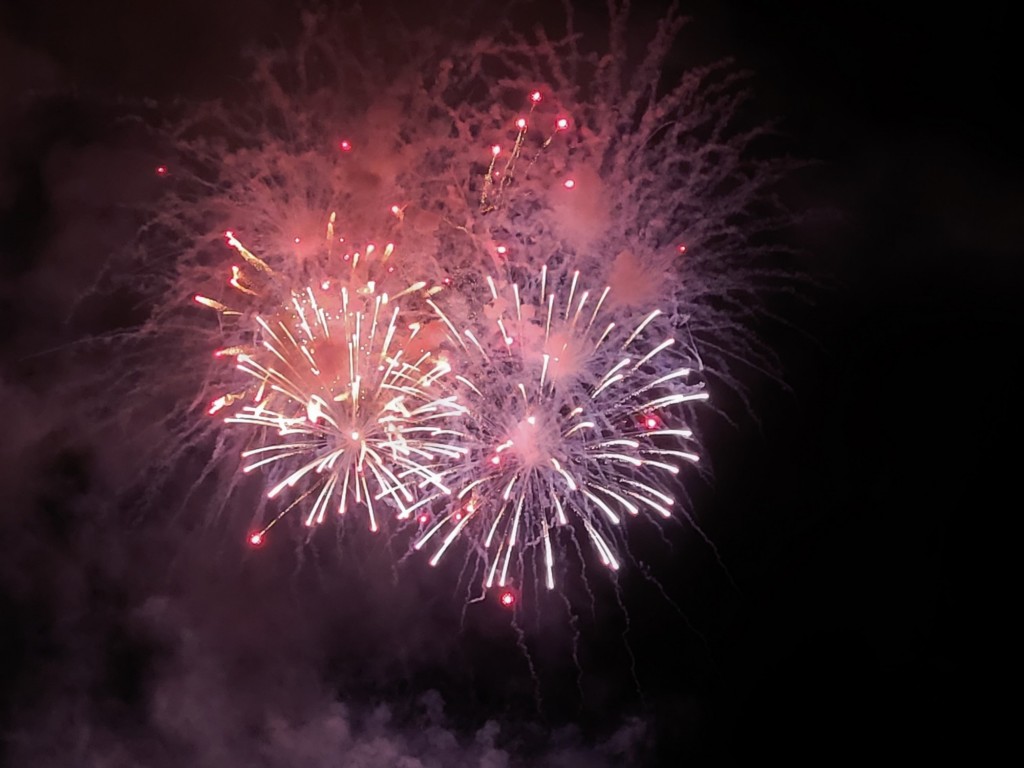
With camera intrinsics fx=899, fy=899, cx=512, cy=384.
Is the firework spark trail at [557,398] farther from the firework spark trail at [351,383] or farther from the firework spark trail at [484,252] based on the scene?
the firework spark trail at [351,383]

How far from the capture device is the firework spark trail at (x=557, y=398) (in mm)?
6379

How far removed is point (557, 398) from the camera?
21.0 feet

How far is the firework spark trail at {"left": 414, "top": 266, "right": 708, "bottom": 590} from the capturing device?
638 centimetres

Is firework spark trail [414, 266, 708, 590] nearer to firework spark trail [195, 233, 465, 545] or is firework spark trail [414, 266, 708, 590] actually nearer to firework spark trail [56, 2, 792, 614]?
firework spark trail [56, 2, 792, 614]

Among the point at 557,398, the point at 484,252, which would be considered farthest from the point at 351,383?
the point at 557,398

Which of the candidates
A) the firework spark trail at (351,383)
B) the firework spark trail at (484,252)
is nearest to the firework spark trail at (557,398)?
the firework spark trail at (484,252)

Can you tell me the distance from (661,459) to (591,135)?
7.98ft

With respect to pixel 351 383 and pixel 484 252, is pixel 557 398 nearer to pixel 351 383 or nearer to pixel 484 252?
pixel 484 252

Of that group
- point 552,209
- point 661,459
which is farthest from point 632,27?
point 661,459

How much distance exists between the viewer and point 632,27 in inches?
253

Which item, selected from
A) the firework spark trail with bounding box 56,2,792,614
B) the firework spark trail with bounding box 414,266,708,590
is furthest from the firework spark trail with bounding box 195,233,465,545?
the firework spark trail with bounding box 414,266,708,590

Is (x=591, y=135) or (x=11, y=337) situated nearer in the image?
(x=591, y=135)

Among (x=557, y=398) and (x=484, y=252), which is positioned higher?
(x=484, y=252)

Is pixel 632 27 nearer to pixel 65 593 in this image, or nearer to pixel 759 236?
pixel 759 236
